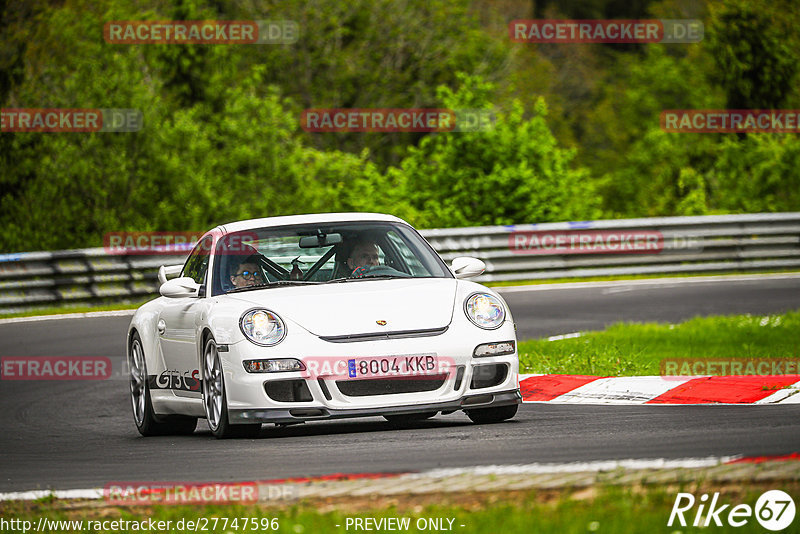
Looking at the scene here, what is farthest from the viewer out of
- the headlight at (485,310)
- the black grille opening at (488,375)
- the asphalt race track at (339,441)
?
the headlight at (485,310)

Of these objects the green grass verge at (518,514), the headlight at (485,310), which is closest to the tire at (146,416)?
the headlight at (485,310)

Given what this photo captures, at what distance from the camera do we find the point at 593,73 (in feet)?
214

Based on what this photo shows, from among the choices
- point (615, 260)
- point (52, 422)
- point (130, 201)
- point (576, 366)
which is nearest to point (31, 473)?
point (52, 422)

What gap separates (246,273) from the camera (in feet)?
32.4

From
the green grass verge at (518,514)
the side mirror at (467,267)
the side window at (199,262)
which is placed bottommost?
the green grass verge at (518,514)

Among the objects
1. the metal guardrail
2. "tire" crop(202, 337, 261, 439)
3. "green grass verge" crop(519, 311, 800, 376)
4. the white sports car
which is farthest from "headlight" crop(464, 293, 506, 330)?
the metal guardrail

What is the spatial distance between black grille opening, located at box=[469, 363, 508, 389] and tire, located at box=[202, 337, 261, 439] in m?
1.32

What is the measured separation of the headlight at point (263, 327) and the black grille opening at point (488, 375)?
1167 millimetres

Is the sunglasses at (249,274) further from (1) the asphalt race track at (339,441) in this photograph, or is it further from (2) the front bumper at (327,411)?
(2) the front bumper at (327,411)

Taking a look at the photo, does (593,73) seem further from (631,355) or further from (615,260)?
(631,355)

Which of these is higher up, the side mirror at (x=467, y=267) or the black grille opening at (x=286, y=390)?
the side mirror at (x=467, y=267)

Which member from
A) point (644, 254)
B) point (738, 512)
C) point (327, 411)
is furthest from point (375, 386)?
point (644, 254)

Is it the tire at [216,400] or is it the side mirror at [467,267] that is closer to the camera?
the tire at [216,400]

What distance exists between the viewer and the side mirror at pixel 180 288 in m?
9.73
